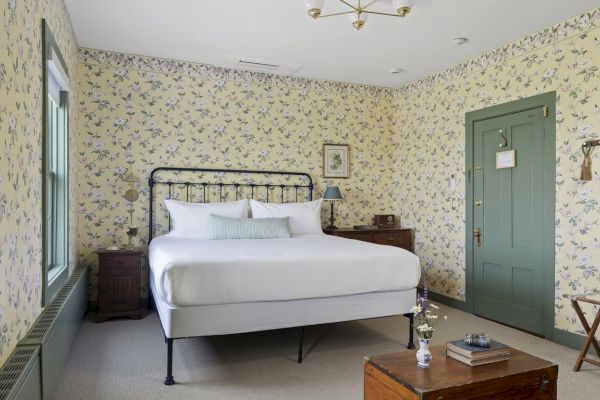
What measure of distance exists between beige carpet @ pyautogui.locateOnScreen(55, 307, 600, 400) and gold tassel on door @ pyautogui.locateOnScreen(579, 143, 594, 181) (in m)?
1.39

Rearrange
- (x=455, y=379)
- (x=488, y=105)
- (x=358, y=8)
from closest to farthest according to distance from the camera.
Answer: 1. (x=455, y=379)
2. (x=358, y=8)
3. (x=488, y=105)

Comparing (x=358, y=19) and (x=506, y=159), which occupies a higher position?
(x=358, y=19)

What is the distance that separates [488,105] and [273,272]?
294 centimetres

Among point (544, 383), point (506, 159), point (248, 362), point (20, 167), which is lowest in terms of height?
point (248, 362)

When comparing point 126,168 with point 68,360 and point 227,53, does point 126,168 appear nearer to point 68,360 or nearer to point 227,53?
point 227,53

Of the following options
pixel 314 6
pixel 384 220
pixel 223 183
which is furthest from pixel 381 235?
pixel 314 6

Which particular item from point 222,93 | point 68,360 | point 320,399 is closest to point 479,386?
point 320,399

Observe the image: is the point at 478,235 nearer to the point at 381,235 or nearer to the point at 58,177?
the point at 381,235

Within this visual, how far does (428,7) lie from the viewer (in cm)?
343

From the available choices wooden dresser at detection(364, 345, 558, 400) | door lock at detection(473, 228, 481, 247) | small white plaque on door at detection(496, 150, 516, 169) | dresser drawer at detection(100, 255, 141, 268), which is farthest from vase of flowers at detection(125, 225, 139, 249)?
small white plaque on door at detection(496, 150, 516, 169)

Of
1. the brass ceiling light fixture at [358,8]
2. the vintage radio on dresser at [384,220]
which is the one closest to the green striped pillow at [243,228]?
the vintage radio on dresser at [384,220]

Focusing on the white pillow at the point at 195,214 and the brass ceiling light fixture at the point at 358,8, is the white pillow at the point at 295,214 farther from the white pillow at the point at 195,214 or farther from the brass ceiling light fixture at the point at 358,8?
the brass ceiling light fixture at the point at 358,8

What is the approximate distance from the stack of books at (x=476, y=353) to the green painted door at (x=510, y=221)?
2.04 meters

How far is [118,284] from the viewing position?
13.8 feet
